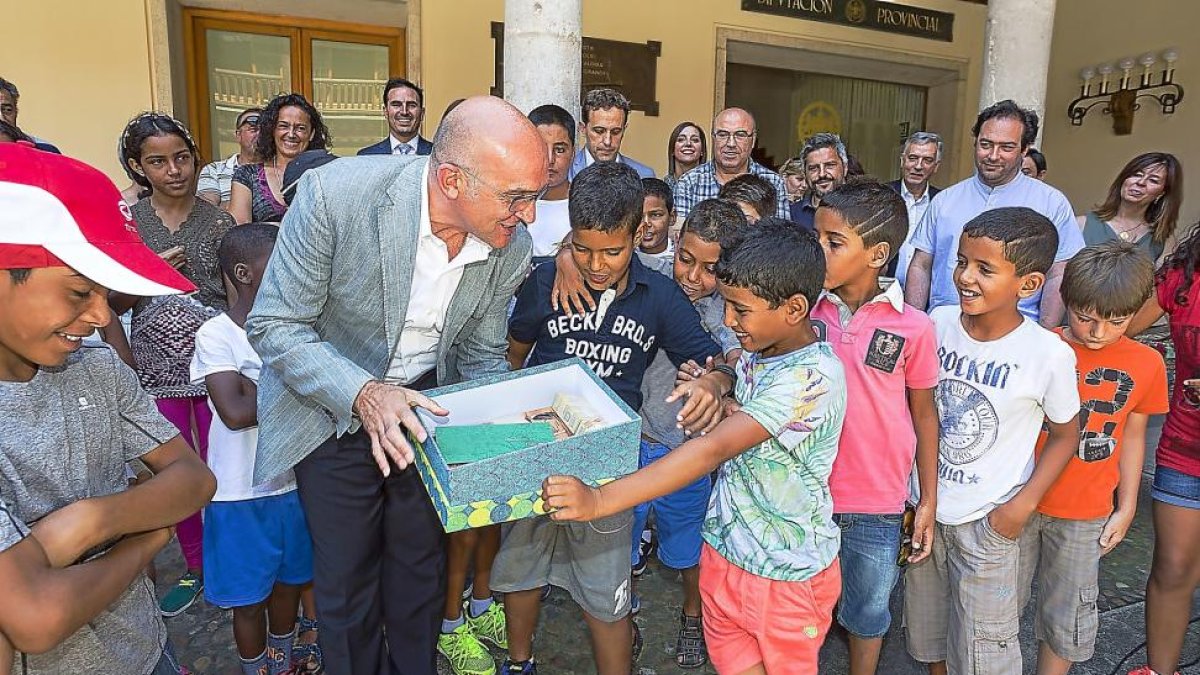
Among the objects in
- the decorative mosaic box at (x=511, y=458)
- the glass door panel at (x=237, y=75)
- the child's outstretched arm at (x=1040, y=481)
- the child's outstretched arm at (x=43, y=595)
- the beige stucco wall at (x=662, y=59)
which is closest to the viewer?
the child's outstretched arm at (x=43, y=595)

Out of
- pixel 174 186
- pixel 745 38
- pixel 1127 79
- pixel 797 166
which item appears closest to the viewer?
pixel 174 186

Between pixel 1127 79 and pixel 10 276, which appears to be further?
pixel 1127 79

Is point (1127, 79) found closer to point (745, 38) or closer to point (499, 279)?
point (745, 38)

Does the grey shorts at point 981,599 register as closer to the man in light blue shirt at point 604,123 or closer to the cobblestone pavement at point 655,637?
the cobblestone pavement at point 655,637

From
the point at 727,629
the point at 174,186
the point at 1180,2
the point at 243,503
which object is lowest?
the point at 727,629

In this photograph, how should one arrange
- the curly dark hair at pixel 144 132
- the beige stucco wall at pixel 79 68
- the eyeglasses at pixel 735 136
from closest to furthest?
the curly dark hair at pixel 144 132, the eyeglasses at pixel 735 136, the beige stucco wall at pixel 79 68

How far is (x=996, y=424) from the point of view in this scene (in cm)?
220

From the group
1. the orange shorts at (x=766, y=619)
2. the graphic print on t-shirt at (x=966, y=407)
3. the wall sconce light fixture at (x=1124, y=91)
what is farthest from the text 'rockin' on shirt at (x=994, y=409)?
the wall sconce light fixture at (x=1124, y=91)

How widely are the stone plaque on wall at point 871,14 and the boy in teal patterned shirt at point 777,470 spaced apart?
22.7 ft

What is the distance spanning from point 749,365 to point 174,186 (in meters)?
2.68

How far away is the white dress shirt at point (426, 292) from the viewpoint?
205 cm

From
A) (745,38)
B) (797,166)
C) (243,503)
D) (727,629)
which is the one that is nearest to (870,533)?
(727,629)

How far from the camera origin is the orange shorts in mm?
1942

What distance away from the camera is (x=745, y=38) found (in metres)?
7.98
